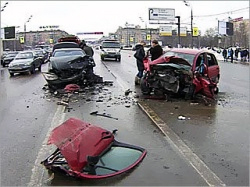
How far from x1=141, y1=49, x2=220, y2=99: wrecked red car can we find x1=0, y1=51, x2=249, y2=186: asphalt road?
550mm

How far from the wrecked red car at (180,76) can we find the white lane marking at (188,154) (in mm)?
2918

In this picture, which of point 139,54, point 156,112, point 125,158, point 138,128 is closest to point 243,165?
point 125,158

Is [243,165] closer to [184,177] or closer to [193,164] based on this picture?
[193,164]

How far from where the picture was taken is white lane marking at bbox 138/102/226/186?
16.7 ft

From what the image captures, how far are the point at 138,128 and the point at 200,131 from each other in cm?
128

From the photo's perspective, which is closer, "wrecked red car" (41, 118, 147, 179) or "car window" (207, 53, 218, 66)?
"wrecked red car" (41, 118, 147, 179)

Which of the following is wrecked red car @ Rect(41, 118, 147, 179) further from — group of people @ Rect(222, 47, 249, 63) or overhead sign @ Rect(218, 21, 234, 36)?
overhead sign @ Rect(218, 21, 234, 36)

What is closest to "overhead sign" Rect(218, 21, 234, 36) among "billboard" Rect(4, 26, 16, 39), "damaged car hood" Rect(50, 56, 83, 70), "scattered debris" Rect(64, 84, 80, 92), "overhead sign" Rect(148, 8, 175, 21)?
"overhead sign" Rect(148, 8, 175, 21)

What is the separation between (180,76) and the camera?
39.5 feet

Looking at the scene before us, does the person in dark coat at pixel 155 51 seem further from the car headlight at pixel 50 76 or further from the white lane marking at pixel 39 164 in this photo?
the white lane marking at pixel 39 164

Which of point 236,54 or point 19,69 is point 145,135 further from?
point 236,54

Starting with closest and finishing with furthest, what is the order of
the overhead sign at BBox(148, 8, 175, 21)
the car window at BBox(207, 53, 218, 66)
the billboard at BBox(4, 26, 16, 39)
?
1. the car window at BBox(207, 53, 218, 66)
2. the overhead sign at BBox(148, 8, 175, 21)
3. the billboard at BBox(4, 26, 16, 39)

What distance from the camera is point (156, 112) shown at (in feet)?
33.1

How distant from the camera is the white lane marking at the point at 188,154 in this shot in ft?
16.7
